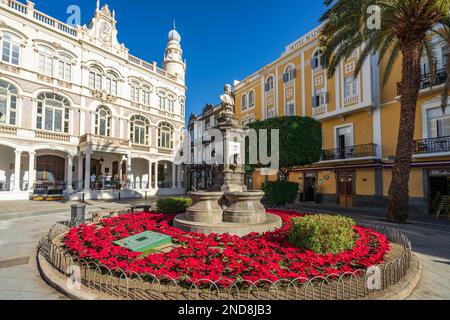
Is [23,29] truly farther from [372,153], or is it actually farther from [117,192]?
[372,153]

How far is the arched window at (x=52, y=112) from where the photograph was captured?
21.5 metres

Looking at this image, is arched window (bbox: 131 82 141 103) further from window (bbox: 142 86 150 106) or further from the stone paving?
the stone paving

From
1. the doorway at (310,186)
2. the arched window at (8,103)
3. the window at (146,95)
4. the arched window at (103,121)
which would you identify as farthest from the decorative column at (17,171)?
the doorway at (310,186)

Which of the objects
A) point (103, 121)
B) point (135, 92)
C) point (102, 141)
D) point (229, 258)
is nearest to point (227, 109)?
point (229, 258)

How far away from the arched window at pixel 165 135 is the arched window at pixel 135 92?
15.3 ft

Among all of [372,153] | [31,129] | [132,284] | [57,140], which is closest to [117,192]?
[57,140]

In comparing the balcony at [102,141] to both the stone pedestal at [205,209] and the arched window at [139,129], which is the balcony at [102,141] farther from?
the stone pedestal at [205,209]

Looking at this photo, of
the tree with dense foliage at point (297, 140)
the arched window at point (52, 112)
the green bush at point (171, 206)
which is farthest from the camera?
the arched window at point (52, 112)

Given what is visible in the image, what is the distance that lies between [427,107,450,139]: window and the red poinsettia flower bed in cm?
1280

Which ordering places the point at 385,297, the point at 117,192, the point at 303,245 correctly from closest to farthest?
the point at 385,297, the point at 303,245, the point at 117,192

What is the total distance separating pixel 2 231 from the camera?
899 cm

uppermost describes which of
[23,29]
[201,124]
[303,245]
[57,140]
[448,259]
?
[23,29]

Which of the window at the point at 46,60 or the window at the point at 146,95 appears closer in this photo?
the window at the point at 46,60
